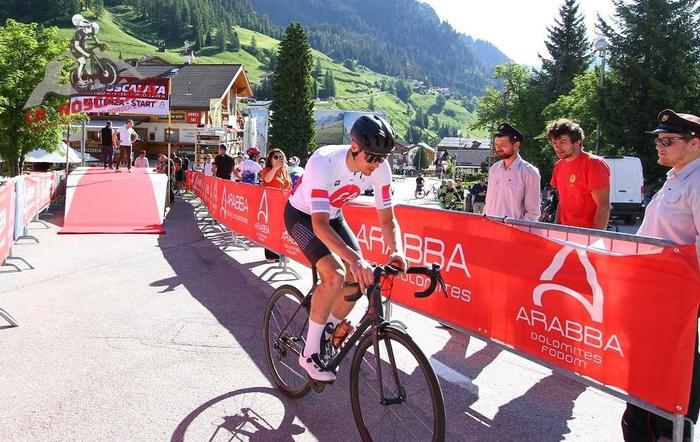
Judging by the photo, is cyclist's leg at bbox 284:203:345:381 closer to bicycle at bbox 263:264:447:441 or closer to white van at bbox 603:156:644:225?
bicycle at bbox 263:264:447:441

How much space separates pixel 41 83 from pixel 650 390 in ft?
72.7

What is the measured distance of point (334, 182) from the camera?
3.98 m

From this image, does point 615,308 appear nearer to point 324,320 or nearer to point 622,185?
point 324,320

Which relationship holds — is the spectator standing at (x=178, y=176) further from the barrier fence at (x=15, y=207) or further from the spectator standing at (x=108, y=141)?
the barrier fence at (x=15, y=207)

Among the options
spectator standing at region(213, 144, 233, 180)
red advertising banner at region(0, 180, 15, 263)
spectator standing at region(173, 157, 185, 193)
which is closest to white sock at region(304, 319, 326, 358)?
red advertising banner at region(0, 180, 15, 263)

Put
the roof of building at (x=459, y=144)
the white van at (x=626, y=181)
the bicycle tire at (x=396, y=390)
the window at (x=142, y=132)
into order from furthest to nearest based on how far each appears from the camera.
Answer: the roof of building at (x=459, y=144), the window at (x=142, y=132), the white van at (x=626, y=181), the bicycle tire at (x=396, y=390)

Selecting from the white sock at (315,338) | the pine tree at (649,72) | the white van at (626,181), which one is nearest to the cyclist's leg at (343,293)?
the white sock at (315,338)

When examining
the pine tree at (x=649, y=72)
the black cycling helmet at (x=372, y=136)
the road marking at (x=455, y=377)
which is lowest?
the road marking at (x=455, y=377)

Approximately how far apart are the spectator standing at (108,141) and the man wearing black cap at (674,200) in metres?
20.6

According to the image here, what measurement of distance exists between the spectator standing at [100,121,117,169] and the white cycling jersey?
19320 millimetres

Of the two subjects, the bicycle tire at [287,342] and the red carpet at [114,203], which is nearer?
the bicycle tire at [287,342]

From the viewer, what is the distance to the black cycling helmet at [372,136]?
360cm

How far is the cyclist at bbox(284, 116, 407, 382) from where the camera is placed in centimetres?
364

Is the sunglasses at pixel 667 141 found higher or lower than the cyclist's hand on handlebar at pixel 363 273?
higher
